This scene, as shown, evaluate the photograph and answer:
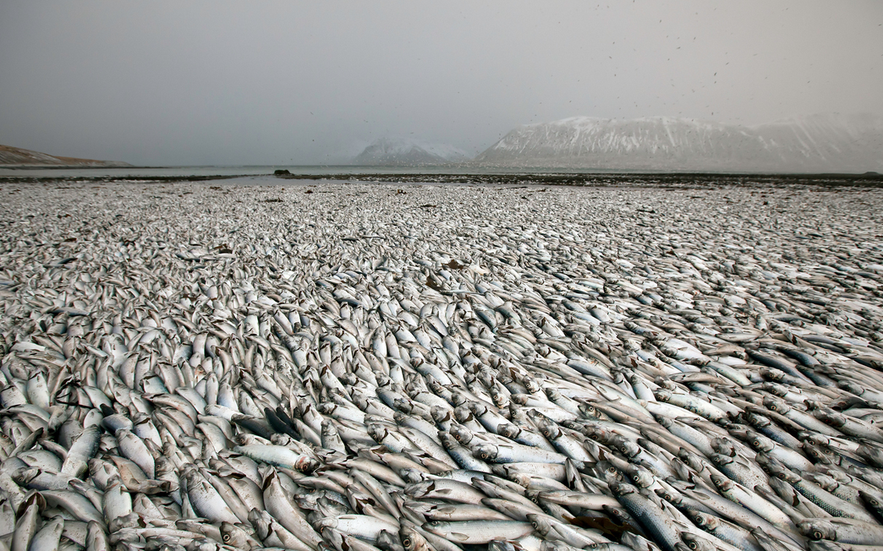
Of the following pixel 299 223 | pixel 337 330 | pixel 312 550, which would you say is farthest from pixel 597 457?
pixel 299 223

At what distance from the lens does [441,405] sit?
3287 millimetres

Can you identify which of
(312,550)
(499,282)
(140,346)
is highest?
(499,282)

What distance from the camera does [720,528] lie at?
2.16 m

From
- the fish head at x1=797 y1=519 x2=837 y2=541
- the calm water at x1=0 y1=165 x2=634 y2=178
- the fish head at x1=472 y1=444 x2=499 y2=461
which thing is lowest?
the fish head at x1=797 y1=519 x2=837 y2=541

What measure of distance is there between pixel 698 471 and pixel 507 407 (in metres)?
1.41

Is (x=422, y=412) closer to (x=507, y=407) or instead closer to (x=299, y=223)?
(x=507, y=407)

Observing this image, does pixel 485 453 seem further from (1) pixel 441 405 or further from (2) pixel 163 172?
(2) pixel 163 172

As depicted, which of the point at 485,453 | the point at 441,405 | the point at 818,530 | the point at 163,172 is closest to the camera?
the point at 818,530

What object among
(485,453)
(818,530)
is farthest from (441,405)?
(818,530)

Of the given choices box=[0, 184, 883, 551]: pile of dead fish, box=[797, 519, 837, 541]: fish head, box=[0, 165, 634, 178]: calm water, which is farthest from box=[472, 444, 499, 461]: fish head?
box=[0, 165, 634, 178]: calm water

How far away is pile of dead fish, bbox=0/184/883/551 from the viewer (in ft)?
7.18

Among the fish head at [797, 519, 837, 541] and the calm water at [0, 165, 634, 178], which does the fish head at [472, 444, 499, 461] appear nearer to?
the fish head at [797, 519, 837, 541]

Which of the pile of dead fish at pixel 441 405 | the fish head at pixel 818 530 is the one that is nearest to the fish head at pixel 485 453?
the pile of dead fish at pixel 441 405

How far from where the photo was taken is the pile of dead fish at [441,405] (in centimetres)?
219
